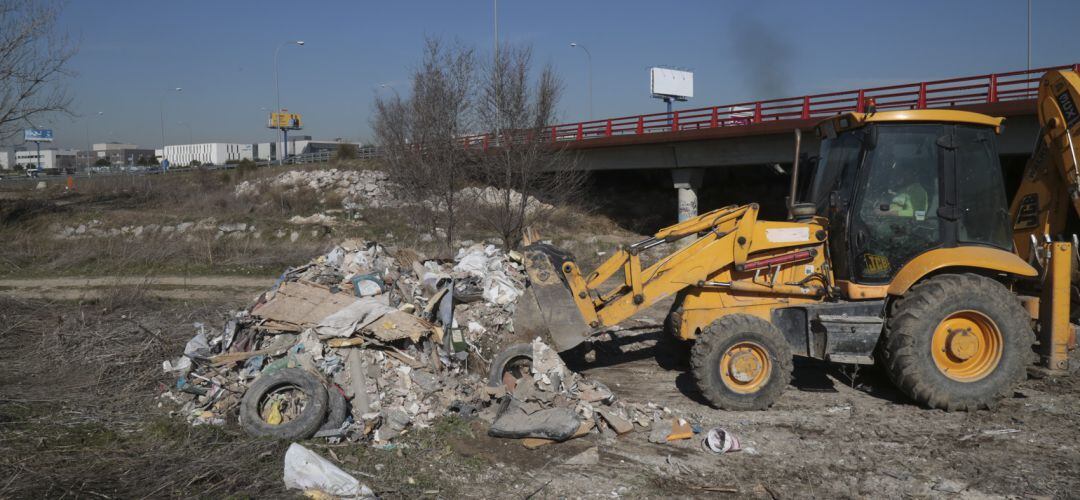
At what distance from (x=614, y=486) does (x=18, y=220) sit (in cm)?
3045

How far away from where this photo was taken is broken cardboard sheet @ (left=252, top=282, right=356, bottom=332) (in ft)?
26.3

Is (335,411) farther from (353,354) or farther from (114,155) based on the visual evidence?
(114,155)

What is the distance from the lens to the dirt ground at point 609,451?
17.7 feet

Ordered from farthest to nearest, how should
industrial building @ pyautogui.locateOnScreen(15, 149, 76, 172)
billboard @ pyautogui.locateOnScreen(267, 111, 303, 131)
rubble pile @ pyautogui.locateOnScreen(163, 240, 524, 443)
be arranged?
industrial building @ pyautogui.locateOnScreen(15, 149, 76, 172)
billboard @ pyautogui.locateOnScreen(267, 111, 303, 131)
rubble pile @ pyautogui.locateOnScreen(163, 240, 524, 443)

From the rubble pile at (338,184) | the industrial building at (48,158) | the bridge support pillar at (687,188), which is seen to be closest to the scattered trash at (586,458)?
the bridge support pillar at (687,188)

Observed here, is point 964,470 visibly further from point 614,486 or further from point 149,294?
point 149,294

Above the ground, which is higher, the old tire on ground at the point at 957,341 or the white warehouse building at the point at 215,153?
the white warehouse building at the point at 215,153

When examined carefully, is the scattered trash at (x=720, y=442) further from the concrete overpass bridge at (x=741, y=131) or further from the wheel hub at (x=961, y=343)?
the concrete overpass bridge at (x=741, y=131)

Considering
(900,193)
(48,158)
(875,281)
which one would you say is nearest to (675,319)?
(875,281)

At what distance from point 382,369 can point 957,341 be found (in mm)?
5481

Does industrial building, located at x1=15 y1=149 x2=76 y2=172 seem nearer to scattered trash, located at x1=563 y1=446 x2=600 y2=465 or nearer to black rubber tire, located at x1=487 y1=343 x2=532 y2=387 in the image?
black rubber tire, located at x1=487 y1=343 x2=532 y2=387

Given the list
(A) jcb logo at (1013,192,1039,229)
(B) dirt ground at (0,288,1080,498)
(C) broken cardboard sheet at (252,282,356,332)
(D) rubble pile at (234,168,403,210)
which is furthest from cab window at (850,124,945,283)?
(D) rubble pile at (234,168,403,210)

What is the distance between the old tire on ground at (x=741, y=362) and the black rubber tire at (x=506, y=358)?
1.58m

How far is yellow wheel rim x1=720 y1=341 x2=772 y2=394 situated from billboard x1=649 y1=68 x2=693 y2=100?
34.7 metres
